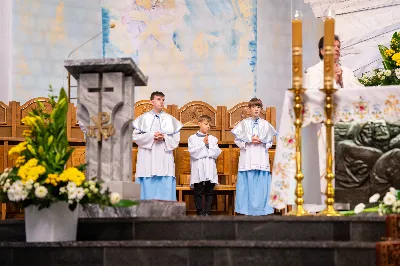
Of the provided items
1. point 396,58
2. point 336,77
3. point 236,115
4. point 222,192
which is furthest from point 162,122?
point 396,58

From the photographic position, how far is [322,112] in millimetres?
6375

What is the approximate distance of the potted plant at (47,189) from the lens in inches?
221

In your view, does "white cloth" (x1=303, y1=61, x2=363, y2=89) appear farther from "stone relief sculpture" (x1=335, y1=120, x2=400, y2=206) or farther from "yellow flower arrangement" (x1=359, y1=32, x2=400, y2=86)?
"stone relief sculpture" (x1=335, y1=120, x2=400, y2=206)

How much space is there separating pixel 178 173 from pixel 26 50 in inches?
176

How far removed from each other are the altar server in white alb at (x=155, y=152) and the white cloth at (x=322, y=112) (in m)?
4.12

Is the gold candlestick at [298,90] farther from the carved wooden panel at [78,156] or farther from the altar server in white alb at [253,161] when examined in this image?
the carved wooden panel at [78,156]

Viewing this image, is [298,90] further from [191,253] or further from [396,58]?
[396,58]

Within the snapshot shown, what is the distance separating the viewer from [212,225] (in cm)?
586

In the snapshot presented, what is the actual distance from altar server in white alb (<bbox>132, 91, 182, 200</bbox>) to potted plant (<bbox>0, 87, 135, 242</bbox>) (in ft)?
15.1

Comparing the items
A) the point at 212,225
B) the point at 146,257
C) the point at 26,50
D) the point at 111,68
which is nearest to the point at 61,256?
the point at 146,257

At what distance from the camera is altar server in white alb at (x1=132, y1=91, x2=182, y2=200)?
10.6 m

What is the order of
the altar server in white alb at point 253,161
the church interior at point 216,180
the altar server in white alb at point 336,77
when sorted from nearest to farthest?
the church interior at point 216,180, the altar server in white alb at point 336,77, the altar server in white alb at point 253,161

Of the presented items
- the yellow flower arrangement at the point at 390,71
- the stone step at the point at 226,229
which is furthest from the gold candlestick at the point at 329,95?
the yellow flower arrangement at the point at 390,71

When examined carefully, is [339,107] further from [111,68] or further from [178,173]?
[178,173]
